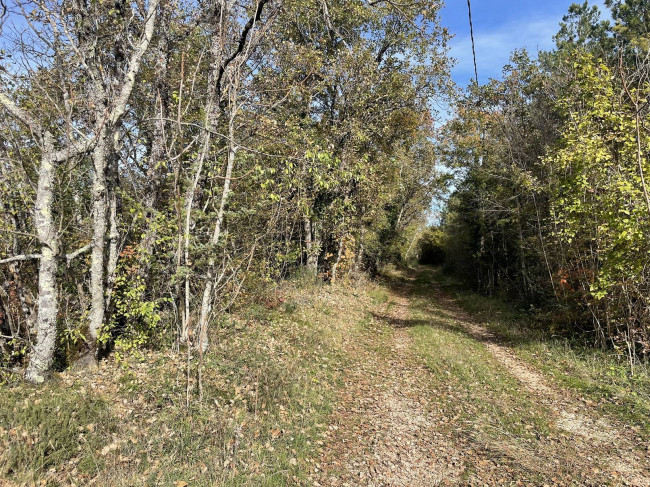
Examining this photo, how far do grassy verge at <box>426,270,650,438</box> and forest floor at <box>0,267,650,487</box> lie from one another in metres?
0.04

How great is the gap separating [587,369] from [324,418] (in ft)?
21.5

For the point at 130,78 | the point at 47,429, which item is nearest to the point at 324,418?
the point at 47,429

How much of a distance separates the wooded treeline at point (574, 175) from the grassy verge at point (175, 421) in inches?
255

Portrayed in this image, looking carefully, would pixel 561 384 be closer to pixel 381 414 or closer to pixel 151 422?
pixel 381 414

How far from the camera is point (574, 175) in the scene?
9.23 metres

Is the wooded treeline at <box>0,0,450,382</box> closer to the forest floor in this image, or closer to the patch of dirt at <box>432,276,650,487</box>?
the forest floor

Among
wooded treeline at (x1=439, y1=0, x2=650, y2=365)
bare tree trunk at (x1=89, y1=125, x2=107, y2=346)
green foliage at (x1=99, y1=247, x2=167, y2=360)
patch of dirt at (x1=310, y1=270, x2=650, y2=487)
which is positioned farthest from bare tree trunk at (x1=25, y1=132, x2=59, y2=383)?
wooded treeline at (x1=439, y1=0, x2=650, y2=365)

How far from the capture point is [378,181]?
18.2 metres

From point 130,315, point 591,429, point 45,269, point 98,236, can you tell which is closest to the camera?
point 45,269

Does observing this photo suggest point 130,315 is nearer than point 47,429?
No

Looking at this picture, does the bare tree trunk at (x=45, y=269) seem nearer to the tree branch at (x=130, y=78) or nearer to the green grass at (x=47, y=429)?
the green grass at (x=47, y=429)

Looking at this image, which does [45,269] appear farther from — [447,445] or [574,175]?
[574,175]

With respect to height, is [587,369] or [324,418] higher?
[587,369]

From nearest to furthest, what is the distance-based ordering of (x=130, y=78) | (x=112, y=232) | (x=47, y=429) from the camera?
(x=47, y=429)
(x=130, y=78)
(x=112, y=232)
